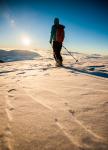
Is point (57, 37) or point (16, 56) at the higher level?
point (57, 37)

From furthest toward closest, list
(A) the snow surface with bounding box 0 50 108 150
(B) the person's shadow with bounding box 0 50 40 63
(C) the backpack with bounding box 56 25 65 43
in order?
(B) the person's shadow with bounding box 0 50 40 63 → (C) the backpack with bounding box 56 25 65 43 → (A) the snow surface with bounding box 0 50 108 150

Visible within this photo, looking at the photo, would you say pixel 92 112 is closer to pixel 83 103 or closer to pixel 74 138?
pixel 83 103

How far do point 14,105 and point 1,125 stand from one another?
0.63 metres

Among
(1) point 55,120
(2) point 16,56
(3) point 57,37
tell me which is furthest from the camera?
(2) point 16,56

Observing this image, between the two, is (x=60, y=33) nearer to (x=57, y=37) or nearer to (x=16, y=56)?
(x=57, y=37)

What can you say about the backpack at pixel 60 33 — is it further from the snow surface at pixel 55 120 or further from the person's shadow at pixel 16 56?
the person's shadow at pixel 16 56

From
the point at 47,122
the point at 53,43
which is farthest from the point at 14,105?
the point at 53,43

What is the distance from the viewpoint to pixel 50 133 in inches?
65.4

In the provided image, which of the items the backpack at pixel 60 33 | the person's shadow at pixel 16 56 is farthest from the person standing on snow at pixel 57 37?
the person's shadow at pixel 16 56

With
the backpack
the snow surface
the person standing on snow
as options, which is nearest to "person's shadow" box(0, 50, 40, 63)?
the person standing on snow

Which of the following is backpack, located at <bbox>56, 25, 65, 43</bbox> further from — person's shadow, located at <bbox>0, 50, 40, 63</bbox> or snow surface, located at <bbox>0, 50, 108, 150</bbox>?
person's shadow, located at <bbox>0, 50, 40, 63</bbox>

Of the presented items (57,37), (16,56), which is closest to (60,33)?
(57,37)

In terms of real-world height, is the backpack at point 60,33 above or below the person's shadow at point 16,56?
above

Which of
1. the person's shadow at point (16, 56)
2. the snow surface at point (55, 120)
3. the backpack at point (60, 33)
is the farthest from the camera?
the person's shadow at point (16, 56)
